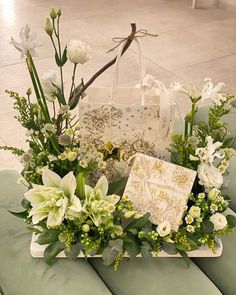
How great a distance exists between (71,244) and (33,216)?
11cm

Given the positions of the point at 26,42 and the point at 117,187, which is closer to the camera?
the point at 26,42

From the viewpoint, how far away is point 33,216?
134 centimetres

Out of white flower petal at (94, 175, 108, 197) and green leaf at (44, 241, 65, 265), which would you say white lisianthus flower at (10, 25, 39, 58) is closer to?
white flower petal at (94, 175, 108, 197)

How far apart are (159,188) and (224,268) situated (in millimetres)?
253

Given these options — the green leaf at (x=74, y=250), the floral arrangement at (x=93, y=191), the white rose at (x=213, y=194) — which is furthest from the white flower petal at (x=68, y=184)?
the white rose at (x=213, y=194)

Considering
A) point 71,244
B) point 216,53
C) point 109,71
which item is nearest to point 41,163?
point 71,244

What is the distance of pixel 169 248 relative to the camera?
1380 mm

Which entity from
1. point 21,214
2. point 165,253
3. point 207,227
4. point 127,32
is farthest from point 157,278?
point 127,32

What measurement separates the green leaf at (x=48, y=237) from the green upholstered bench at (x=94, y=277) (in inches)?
2.3

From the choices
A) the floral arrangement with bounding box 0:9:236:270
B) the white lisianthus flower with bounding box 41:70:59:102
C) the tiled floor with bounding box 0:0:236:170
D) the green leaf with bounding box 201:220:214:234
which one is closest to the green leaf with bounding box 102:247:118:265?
the floral arrangement with bounding box 0:9:236:270

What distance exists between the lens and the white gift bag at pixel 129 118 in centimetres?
143

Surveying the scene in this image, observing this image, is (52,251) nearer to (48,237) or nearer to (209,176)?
A: (48,237)

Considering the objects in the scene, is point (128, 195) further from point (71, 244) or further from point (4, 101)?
point (4, 101)

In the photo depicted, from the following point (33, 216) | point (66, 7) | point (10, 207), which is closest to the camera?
point (33, 216)
